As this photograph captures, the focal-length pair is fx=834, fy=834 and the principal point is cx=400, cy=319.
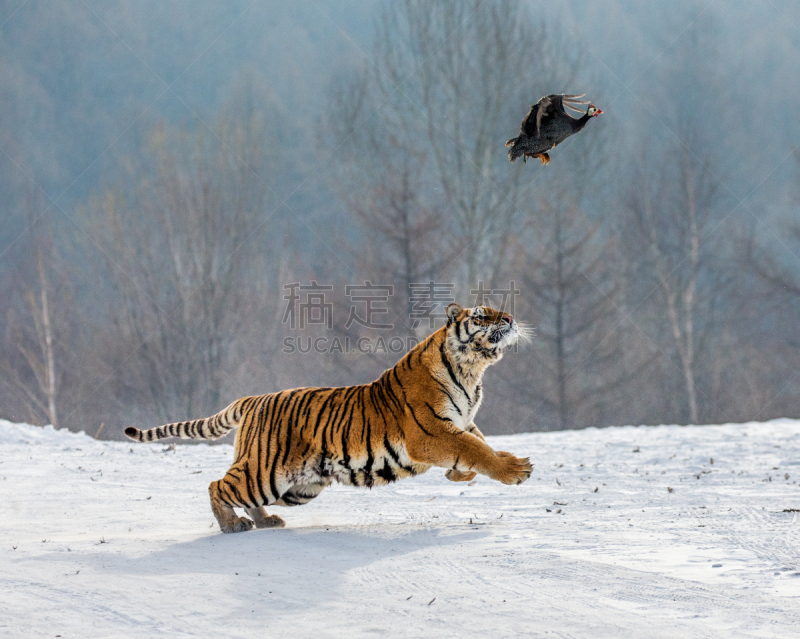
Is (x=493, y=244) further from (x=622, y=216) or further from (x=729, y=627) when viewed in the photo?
(x=729, y=627)

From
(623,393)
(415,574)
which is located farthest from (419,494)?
(623,393)

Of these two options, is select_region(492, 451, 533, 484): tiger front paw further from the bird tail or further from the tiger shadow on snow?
the bird tail

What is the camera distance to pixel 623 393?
22.6 meters

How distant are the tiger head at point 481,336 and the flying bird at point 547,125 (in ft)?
3.48

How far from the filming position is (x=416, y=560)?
173 inches

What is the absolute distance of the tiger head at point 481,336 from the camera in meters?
5.28

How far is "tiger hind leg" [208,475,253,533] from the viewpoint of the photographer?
521 cm

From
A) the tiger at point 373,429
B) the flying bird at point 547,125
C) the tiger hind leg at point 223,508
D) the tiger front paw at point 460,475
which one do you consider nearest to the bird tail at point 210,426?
the tiger at point 373,429

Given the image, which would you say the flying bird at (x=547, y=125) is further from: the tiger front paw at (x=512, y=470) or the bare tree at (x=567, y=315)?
the bare tree at (x=567, y=315)

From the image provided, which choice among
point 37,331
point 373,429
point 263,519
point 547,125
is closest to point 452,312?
point 373,429

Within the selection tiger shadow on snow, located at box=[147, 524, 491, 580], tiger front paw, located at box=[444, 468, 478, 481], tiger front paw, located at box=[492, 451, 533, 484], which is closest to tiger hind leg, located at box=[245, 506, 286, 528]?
tiger shadow on snow, located at box=[147, 524, 491, 580]

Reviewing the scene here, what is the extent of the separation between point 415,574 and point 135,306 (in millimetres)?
19573

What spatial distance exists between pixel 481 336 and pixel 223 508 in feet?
6.41

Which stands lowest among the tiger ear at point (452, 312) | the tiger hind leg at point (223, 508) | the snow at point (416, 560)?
the snow at point (416, 560)
